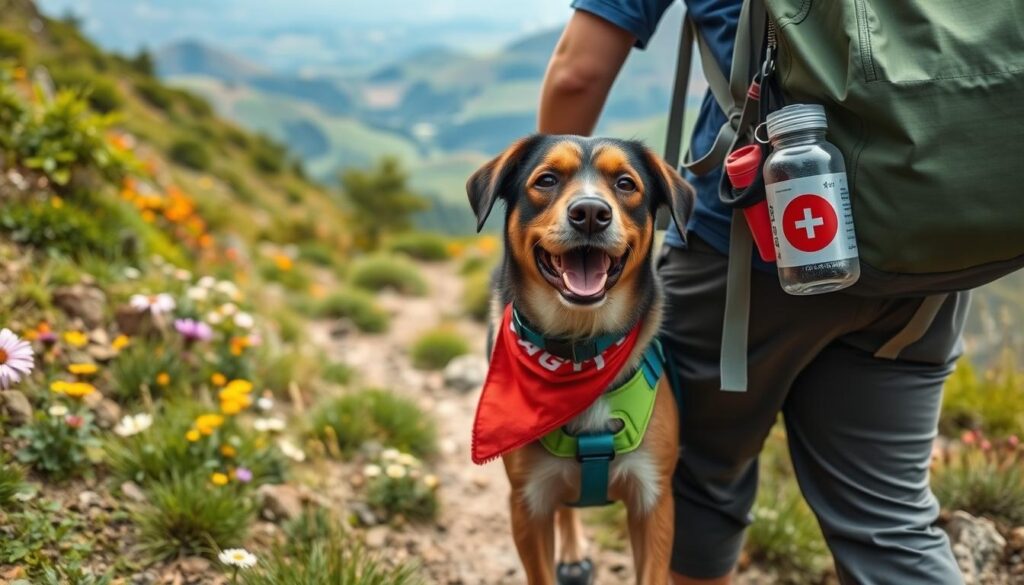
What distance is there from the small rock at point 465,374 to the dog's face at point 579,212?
366 cm

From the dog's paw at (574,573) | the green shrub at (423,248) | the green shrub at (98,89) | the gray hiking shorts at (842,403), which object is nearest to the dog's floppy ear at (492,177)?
the gray hiking shorts at (842,403)

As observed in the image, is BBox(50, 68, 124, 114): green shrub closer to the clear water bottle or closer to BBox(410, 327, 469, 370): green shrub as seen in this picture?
BBox(410, 327, 469, 370): green shrub

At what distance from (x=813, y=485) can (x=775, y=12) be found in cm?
158

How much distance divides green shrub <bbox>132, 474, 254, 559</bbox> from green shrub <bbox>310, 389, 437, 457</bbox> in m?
1.27

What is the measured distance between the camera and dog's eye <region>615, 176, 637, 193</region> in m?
2.73

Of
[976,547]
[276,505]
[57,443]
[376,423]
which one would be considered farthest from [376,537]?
[976,547]

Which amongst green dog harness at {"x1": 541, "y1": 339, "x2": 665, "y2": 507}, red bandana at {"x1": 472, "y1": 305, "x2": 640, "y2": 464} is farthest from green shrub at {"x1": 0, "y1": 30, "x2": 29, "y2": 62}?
green dog harness at {"x1": 541, "y1": 339, "x2": 665, "y2": 507}

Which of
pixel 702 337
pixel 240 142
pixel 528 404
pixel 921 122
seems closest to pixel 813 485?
pixel 702 337

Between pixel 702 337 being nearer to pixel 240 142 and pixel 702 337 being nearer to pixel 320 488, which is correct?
pixel 320 488

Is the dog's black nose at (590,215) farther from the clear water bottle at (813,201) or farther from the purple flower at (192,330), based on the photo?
the purple flower at (192,330)

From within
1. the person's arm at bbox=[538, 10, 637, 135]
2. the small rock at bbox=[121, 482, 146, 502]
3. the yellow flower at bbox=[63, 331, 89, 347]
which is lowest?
the small rock at bbox=[121, 482, 146, 502]

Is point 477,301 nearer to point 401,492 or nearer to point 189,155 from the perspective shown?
point 401,492

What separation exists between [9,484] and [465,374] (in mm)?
3953

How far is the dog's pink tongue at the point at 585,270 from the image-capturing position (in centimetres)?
252
